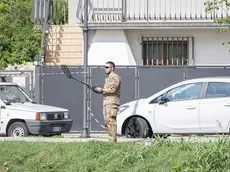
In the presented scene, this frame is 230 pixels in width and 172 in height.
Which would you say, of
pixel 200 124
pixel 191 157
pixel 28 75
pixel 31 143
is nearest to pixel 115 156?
pixel 191 157

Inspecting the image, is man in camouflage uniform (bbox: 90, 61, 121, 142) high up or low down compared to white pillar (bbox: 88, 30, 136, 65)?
down

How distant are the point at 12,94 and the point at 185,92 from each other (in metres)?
5.31

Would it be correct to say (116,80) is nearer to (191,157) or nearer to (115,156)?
(115,156)

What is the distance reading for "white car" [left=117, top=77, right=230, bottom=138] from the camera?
54.8 ft

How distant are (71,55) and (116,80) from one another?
11.1 meters

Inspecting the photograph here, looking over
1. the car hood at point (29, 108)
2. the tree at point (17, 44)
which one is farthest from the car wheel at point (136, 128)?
the tree at point (17, 44)

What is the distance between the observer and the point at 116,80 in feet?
46.4

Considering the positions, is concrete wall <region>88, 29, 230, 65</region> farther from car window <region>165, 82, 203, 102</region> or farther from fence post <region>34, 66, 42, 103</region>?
car window <region>165, 82, 203, 102</region>

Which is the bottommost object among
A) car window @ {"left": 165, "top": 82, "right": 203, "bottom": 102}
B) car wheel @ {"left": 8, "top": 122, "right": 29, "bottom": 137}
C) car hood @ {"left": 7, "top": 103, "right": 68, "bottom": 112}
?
car wheel @ {"left": 8, "top": 122, "right": 29, "bottom": 137}

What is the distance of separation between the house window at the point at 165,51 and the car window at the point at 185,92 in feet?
21.3

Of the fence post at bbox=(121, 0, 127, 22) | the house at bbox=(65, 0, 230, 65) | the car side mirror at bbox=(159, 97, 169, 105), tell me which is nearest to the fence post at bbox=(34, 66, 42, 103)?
the house at bbox=(65, 0, 230, 65)

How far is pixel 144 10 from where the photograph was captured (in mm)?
23344

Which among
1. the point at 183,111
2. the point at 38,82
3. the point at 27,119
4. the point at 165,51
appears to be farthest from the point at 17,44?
the point at 183,111

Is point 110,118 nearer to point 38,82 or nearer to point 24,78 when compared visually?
point 38,82
